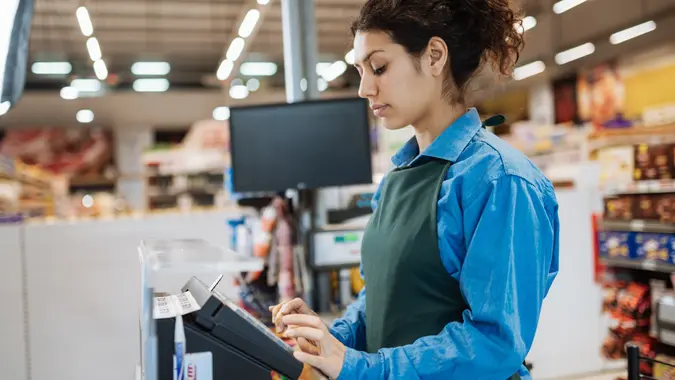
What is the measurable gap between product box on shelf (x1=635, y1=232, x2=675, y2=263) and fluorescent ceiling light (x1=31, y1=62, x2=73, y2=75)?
12.4m

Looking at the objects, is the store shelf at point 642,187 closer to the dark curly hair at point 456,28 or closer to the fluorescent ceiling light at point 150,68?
the dark curly hair at point 456,28

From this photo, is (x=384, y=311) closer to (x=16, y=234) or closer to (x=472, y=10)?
(x=472, y=10)

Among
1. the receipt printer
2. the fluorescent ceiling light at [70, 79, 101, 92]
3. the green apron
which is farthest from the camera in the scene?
the fluorescent ceiling light at [70, 79, 101, 92]

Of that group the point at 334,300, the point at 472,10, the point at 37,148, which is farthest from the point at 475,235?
the point at 37,148

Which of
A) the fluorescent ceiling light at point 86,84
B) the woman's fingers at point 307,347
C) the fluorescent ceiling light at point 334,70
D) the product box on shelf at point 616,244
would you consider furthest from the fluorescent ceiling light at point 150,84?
the woman's fingers at point 307,347

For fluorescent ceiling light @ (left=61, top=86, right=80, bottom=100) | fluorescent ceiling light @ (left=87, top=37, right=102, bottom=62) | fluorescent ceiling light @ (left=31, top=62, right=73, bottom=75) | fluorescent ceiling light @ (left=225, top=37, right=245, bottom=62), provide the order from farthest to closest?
fluorescent ceiling light @ (left=61, top=86, right=80, bottom=100) < fluorescent ceiling light @ (left=31, top=62, right=73, bottom=75) < fluorescent ceiling light @ (left=225, top=37, right=245, bottom=62) < fluorescent ceiling light @ (left=87, top=37, right=102, bottom=62)

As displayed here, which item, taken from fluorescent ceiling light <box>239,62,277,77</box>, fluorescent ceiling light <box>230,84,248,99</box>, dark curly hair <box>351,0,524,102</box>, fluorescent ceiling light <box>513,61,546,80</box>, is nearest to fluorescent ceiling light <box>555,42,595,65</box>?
fluorescent ceiling light <box>513,61,546,80</box>

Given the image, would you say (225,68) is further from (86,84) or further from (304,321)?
(304,321)

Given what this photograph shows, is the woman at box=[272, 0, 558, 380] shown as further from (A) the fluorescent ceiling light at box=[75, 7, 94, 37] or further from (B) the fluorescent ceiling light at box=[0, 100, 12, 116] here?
(A) the fluorescent ceiling light at box=[75, 7, 94, 37]

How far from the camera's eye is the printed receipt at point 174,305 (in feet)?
2.92

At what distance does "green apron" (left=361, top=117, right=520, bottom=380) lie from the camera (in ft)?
3.69

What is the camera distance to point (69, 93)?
625 inches

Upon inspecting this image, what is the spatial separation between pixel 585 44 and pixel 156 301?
13019mm

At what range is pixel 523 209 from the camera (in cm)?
105
